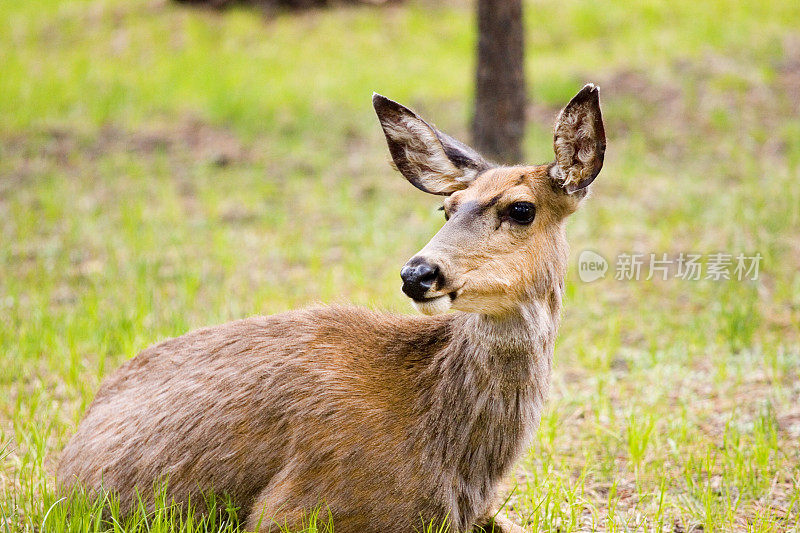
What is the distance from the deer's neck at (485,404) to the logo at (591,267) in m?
3.70

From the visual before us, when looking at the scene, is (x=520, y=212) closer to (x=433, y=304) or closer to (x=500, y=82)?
(x=433, y=304)

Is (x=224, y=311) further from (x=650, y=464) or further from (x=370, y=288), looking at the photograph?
(x=650, y=464)

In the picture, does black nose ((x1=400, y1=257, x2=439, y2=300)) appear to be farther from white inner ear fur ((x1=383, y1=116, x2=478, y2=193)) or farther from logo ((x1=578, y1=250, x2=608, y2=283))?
logo ((x1=578, y1=250, x2=608, y2=283))

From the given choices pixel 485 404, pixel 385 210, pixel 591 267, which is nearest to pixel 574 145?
pixel 485 404

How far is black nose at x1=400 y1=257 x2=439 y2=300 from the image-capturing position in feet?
9.06

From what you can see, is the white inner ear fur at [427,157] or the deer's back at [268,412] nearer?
the deer's back at [268,412]

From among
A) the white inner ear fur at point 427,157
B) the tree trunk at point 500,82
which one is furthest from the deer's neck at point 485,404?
the tree trunk at point 500,82

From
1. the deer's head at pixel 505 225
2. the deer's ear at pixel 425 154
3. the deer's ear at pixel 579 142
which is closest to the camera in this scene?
the deer's head at pixel 505 225

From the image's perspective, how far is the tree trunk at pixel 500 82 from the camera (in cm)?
787

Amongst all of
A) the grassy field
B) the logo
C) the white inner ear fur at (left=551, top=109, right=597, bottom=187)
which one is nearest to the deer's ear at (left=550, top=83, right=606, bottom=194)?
the white inner ear fur at (left=551, top=109, right=597, bottom=187)

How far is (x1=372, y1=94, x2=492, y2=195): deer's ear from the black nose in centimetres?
75

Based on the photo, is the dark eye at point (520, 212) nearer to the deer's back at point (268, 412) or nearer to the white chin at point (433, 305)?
the white chin at point (433, 305)

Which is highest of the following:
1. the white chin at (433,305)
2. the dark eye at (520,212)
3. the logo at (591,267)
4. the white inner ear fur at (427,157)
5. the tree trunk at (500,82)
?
the tree trunk at (500,82)

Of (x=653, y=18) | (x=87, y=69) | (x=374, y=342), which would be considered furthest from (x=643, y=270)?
(x=87, y=69)
